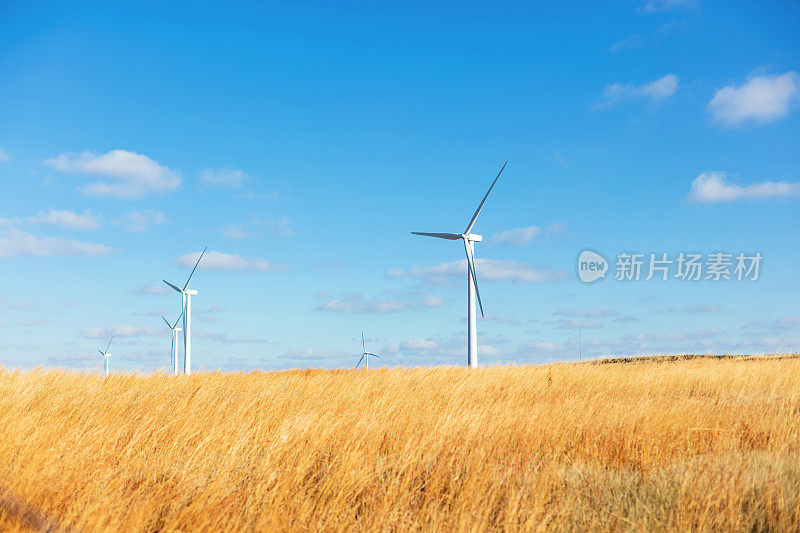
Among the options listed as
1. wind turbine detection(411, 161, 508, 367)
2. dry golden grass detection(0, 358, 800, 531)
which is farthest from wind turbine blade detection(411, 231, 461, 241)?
dry golden grass detection(0, 358, 800, 531)

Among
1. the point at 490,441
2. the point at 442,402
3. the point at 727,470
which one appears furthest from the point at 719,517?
the point at 442,402

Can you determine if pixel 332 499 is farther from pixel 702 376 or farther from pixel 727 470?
pixel 702 376

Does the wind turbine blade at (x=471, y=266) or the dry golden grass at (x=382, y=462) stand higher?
the wind turbine blade at (x=471, y=266)

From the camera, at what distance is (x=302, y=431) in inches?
333

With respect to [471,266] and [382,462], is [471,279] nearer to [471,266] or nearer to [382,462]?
[471,266]

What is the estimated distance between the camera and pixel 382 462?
23.8ft

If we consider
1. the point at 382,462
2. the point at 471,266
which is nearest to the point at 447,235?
the point at 471,266

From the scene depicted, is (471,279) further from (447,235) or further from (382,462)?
(382,462)

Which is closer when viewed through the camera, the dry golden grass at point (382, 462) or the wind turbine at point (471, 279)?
the dry golden grass at point (382, 462)

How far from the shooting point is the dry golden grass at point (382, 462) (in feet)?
19.1

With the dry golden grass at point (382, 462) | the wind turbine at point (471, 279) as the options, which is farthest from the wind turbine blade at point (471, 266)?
the dry golden grass at point (382, 462)

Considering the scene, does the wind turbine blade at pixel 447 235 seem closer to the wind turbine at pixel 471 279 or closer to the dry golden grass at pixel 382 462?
the wind turbine at pixel 471 279

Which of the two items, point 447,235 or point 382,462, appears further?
point 447,235

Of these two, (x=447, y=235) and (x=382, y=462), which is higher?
(x=447, y=235)
